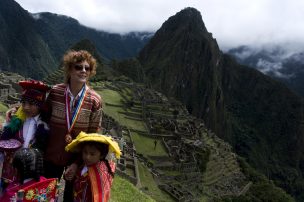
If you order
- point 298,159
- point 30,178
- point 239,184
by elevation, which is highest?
point 30,178

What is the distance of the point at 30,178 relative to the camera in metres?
5.34

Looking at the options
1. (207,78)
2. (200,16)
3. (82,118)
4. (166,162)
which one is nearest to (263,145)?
(207,78)

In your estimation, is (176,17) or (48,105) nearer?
(48,105)

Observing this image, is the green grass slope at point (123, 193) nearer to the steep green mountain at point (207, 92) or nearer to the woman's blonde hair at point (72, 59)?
the woman's blonde hair at point (72, 59)

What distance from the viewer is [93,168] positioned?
5559 mm

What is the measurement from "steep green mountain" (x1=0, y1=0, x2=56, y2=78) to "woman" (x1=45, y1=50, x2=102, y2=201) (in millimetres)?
153602

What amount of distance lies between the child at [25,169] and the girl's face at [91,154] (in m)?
0.57

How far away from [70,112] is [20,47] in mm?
182298

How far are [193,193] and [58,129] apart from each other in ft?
106

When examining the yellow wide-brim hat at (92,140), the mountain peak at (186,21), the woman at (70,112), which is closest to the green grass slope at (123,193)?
the woman at (70,112)

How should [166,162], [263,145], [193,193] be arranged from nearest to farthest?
1. [193,193]
2. [166,162]
3. [263,145]

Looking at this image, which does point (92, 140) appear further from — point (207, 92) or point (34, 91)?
point (207, 92)

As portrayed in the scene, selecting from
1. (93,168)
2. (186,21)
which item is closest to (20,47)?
(186,21)

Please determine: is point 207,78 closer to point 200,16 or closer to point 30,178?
point 200,16
